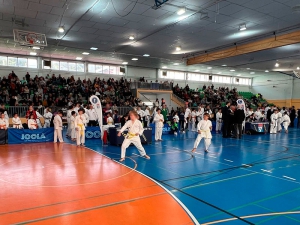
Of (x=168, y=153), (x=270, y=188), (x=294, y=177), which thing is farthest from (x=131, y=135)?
(x=294, y=177)

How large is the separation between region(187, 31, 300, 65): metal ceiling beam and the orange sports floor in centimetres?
1312

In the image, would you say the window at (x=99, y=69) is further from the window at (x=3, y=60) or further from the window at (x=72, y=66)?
the window at (x=3, y=60)

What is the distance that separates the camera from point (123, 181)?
17.4 feet

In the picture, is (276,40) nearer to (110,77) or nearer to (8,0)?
(8,0)

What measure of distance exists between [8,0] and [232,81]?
109ft

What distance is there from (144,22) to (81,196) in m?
10.4

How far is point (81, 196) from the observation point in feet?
14.4

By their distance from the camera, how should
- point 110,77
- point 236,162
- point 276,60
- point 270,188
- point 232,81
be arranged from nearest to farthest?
1. point 270,188
2. point 236,162
3. point 276,60
4. point 110,77
5. point 232,81

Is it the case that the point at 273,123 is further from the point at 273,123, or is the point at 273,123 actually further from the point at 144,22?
the point at 144,22

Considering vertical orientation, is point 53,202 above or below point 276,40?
below

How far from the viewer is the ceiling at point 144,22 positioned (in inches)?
401

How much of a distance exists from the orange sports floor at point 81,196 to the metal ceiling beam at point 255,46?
43.1 feet

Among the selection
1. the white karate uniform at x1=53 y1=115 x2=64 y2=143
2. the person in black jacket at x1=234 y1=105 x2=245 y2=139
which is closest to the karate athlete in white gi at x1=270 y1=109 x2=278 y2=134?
the person in black jacket at x1=234 y1=105 x2=245 y2=139

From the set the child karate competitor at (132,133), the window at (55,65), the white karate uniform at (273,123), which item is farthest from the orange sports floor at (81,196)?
the window at (55,65)
